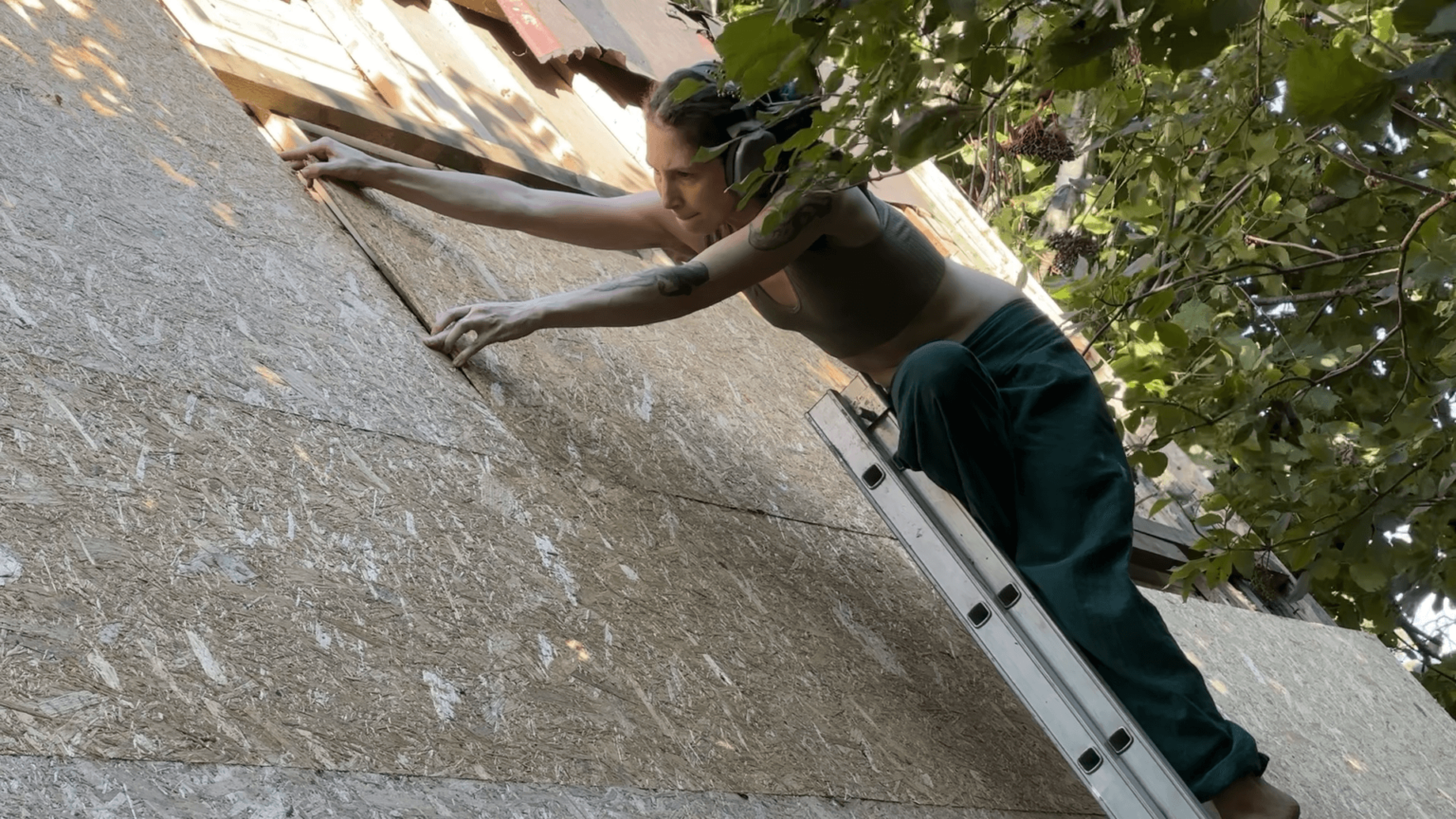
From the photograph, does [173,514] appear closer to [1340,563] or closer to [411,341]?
[411,341]

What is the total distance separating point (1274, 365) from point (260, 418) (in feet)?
9.92

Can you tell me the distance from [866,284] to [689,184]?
1.52ft

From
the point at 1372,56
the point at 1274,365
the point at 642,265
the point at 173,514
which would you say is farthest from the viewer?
the point at 642,265

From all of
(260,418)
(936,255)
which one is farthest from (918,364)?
(260,418)

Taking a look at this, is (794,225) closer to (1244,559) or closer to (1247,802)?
(1247,802)

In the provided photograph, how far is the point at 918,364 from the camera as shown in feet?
9.19

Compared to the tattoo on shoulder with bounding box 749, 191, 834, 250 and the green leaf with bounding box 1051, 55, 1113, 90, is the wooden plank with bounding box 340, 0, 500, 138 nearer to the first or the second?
the tattoo on shoulder with bounding box 749, 191, 834, 250

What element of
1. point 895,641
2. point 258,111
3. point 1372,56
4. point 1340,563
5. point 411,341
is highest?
point 1372,56

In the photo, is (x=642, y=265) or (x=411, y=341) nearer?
(x=411, y=341)

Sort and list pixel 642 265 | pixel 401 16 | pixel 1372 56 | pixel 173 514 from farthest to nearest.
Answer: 1. pixel 401 16
2. pixel 642 265
3. pixel 1372 56
4. pixel 173 514

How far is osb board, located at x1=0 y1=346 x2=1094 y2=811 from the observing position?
70.0 inches

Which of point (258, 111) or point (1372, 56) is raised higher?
point (1372, 56)

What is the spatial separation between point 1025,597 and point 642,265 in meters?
2.16

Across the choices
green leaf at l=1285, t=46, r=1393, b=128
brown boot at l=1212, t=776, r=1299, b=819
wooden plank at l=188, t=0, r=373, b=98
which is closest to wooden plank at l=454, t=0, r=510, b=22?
wooden plank at l=188, t=0, r=373, b=98
